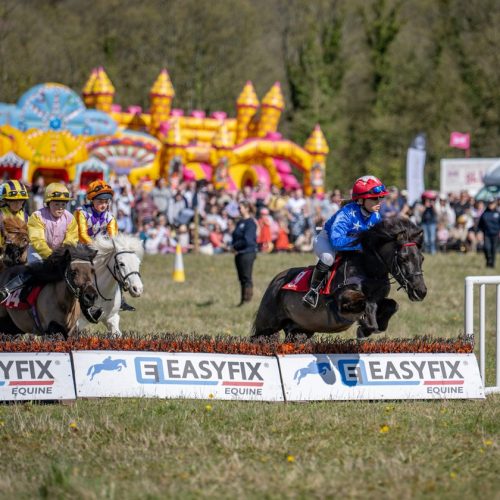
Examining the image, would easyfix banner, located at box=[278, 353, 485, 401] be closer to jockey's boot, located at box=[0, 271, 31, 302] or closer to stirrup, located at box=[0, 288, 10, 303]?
jockey's boot, located at box=[0, 271, 31, 302]

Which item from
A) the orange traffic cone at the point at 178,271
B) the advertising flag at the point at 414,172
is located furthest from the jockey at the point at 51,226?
the advertising flag at the point at 414,172

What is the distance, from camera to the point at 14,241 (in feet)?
37.1

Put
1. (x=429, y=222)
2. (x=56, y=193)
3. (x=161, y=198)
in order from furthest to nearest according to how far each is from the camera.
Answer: (x=429, y=222), (x=161, y=198), (x=56, y=193)

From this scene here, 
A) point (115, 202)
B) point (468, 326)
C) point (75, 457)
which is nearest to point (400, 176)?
point (115, 202)

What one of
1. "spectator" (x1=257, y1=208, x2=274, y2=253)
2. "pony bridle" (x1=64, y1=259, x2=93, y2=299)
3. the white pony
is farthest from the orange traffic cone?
"pony bridle" (x1=64, y1=259, x2=93, y2=299)

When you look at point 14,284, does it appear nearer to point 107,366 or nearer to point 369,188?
point 107,366

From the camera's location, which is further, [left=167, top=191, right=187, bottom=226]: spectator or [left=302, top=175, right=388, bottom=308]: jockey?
[left=167, top=191, right=187, bottom=226]: spectator

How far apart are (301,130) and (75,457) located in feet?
155

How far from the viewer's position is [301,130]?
177ft

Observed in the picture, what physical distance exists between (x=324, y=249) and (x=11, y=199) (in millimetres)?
3761

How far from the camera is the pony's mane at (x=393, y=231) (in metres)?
9.84

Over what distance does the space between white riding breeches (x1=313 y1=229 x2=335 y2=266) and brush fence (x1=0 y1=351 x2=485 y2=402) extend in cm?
116

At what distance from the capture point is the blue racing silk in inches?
409

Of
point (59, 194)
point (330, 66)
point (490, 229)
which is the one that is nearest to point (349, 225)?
point (59, 194)
